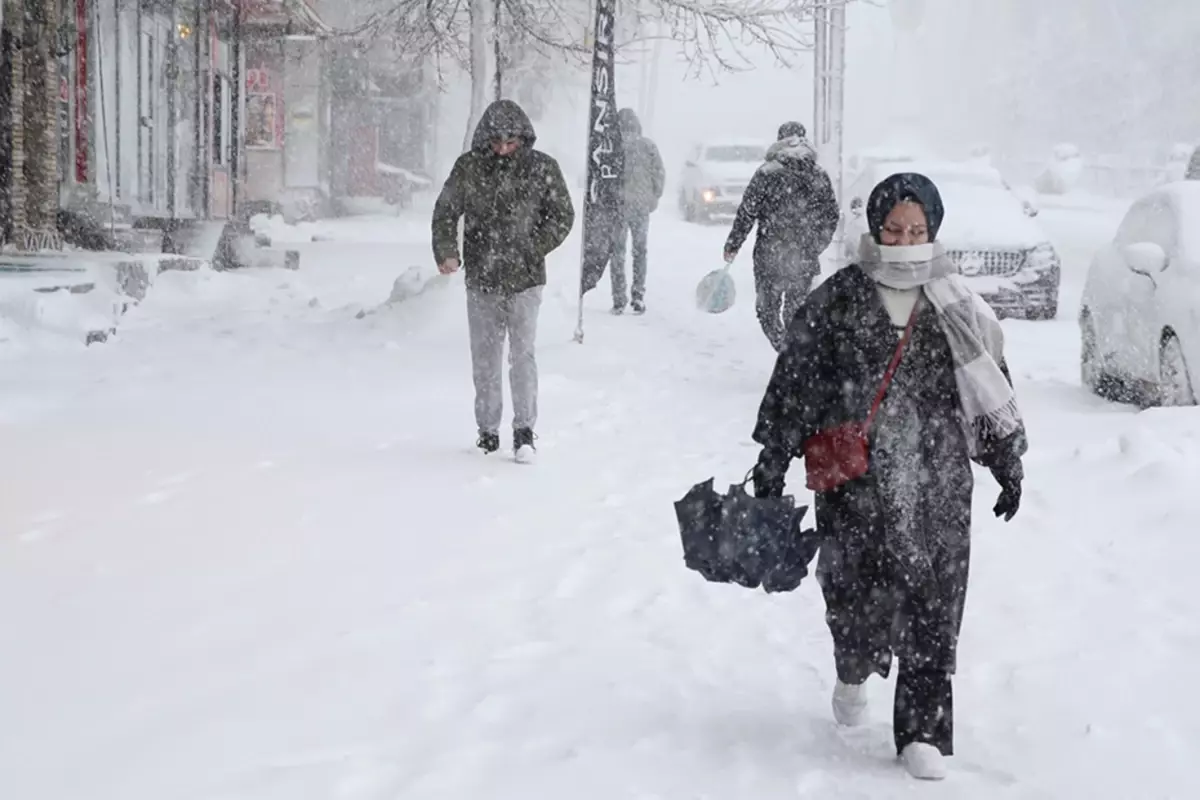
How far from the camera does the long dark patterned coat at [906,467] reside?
13.1ft

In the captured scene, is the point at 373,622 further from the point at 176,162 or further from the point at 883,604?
the point at 176,162

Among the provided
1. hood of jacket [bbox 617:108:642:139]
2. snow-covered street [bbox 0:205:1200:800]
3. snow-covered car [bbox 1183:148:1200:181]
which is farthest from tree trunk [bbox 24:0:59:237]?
snow-covered car [bbox 1183:148:1200:181]

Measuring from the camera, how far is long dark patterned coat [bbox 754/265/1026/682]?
399cm

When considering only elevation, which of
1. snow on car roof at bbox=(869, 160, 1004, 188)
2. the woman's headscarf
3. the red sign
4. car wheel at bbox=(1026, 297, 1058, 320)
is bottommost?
car wheel at bbox=(1026, 297, 1058, 320)

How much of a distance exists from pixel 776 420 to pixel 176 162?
1657cm

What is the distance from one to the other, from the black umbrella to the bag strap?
0.36m

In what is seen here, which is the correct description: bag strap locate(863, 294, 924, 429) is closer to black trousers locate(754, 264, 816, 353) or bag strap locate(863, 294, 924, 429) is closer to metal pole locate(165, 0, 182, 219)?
black trousers locate(754, 264, 816, 353)

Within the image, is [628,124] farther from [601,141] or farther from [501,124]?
[501,124]

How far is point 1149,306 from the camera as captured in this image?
32.4ft

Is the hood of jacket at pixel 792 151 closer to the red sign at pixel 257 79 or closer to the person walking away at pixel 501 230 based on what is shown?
the person walking away at pixel 501 230

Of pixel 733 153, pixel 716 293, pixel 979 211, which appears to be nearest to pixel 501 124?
pixel 716 293

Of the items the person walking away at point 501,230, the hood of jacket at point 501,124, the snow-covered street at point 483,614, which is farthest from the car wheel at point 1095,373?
the hood of jacket at point 501,124

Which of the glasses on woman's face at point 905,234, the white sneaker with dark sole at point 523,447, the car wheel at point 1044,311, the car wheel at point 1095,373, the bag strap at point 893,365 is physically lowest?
the white sneaker with dark sole at point 523,447

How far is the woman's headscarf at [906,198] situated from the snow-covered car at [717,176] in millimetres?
26591
